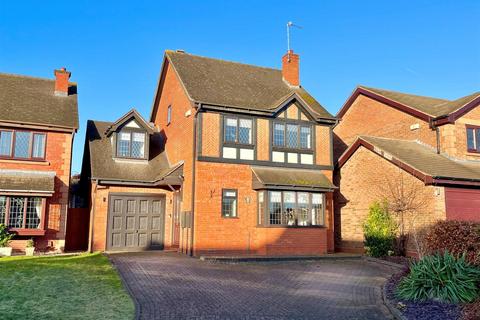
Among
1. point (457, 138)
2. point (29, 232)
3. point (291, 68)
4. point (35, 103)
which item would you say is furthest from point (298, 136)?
point (35, 103)

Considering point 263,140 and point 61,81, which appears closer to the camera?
point 263,140

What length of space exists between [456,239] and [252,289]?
16.9 feet

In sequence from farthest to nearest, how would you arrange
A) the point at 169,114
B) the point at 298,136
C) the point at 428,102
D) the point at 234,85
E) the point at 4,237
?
1. the point at 428,102
2. the point at 169,114
3. the point at 234,85
4. the point at 298,136
5. the point at 4,237

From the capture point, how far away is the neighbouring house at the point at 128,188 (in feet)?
64.5

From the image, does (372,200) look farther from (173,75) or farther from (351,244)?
(173,75)

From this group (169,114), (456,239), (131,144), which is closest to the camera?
(456,239)

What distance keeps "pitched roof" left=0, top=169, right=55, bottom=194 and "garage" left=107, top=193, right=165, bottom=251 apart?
2.76m

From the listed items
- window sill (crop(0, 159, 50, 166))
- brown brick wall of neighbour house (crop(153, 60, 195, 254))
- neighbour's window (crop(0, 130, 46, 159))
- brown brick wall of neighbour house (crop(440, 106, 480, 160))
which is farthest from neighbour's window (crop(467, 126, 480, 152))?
neighbour's window (crop(0, 130, 46, 159))

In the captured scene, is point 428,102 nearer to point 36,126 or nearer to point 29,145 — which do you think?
point 36,126

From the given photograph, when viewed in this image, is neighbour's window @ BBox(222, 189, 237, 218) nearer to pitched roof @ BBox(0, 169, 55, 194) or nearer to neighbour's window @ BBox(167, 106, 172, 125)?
neighbour's window @ BBox(167, 106, 172, 125)

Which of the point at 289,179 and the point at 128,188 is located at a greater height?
the point at 289,179

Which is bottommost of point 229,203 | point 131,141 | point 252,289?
point 252,289

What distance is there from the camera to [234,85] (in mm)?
21453

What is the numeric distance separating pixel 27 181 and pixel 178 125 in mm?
7183
